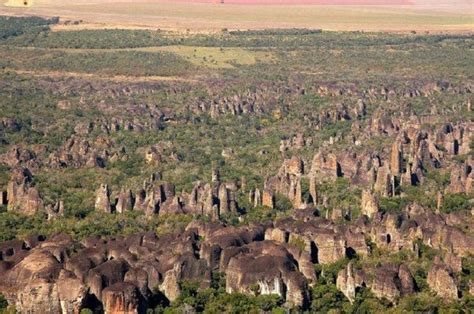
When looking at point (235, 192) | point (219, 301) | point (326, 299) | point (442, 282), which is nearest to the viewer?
point (219, 301)

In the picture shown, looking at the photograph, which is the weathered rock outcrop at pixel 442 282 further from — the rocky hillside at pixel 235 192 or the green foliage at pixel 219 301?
the green foliage at pixel 219 301

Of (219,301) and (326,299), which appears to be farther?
(326,299)

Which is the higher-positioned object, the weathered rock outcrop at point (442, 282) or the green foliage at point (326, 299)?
the weathered rock outcrop at point (442, 282)

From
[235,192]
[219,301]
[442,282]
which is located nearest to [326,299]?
[219,301]

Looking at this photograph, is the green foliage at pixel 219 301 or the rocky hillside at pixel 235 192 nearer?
the green foliage at pixel 219 301

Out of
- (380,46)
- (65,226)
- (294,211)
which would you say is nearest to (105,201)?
(65,226)

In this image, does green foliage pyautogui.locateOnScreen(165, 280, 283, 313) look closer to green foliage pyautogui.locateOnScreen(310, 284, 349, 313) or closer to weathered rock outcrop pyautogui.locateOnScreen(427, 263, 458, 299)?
green foliage pyautogui.locateOnScreen(310, 284, 349, 313)

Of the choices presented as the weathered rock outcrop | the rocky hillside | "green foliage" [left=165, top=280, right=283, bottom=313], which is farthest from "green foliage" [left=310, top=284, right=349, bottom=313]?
the weathered rock outcrop

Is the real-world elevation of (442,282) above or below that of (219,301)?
above

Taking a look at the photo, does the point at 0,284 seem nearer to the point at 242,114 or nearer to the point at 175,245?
the point at 175,245

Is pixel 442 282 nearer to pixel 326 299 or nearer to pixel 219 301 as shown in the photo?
pixel 326 299

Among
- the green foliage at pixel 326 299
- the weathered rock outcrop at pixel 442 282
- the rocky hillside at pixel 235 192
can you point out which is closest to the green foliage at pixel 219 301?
the rocky hillside at pixel 235 192
